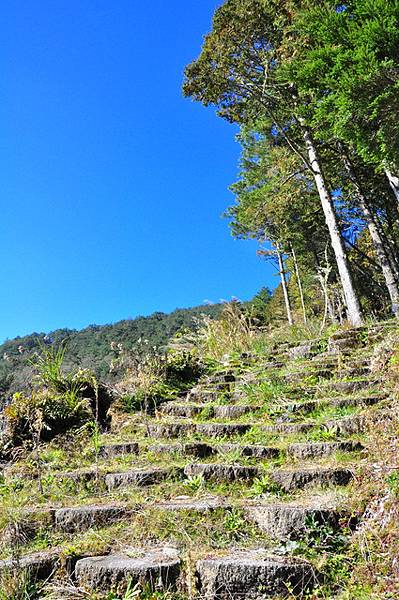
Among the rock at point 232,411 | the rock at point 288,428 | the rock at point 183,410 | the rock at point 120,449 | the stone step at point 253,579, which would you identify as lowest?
the stone step at point 253,579

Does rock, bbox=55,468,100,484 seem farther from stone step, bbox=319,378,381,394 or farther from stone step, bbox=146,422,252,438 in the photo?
stone step, bbox=319,378,381,394

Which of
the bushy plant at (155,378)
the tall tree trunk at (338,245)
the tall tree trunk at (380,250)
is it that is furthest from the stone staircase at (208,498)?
the tall tree trunk at (380,250)

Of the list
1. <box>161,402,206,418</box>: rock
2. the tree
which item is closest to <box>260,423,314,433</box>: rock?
<box>161,402,206,418</box>: rock

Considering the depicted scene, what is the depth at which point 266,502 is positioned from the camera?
276cm

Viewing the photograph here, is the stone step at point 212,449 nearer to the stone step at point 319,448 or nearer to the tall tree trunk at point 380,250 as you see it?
the stone step at point 319,448

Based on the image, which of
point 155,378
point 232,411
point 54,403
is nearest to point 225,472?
point 232,411

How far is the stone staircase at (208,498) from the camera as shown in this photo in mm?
2137

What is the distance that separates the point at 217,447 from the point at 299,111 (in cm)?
730

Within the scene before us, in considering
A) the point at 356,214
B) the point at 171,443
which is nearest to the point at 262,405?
the point at 171,443

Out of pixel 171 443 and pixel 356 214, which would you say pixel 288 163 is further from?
pixel 171 443

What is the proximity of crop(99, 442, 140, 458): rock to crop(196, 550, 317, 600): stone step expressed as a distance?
2.15 m

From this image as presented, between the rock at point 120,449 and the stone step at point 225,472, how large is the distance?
3.48 feet

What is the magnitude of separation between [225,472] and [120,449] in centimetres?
138

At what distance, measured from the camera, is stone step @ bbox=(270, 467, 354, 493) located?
112 inches
